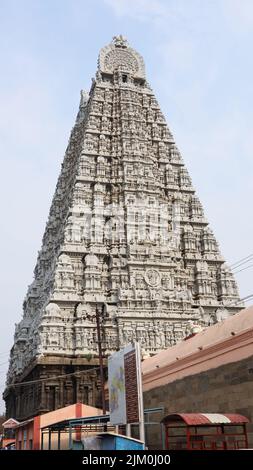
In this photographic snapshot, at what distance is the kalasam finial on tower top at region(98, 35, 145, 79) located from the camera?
210ft

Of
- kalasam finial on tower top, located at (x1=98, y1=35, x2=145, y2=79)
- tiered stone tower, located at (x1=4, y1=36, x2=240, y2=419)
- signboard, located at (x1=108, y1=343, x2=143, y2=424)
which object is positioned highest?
kalasam finial on tower top, located at (x1=98, y1=35, x2=145, y2=79)

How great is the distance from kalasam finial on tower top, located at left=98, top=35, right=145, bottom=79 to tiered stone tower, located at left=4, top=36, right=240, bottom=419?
250 mm

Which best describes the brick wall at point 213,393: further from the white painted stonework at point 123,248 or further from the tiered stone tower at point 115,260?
the white painted stonework at point 123,248

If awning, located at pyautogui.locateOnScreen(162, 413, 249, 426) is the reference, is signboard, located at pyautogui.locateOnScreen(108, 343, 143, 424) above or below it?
above

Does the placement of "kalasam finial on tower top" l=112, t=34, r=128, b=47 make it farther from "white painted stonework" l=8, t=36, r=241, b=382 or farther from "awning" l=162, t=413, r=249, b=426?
"awning" l=162, t=413, r=249, b=426

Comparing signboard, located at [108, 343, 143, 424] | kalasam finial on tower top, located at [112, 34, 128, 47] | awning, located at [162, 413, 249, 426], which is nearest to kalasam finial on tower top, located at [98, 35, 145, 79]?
kalasam finial on tower top, located at [112, 34, 128, 47]

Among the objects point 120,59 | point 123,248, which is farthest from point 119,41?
point 123,248

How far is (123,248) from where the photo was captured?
4941cm

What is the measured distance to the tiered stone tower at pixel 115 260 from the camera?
43.1 m

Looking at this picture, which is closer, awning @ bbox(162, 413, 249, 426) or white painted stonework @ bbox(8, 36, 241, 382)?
awning @ bbox(162, 413, 249, 426)

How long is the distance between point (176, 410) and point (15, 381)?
103 feet

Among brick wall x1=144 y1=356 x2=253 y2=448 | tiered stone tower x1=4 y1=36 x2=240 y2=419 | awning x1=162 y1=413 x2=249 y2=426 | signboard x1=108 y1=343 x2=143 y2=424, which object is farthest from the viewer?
tiered stone tower x1=4 y1=36 x2=240 y2=419

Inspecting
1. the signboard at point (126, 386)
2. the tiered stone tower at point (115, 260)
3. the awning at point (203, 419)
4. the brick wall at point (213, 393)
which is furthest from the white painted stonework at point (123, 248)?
the awning at point (203, 419)
